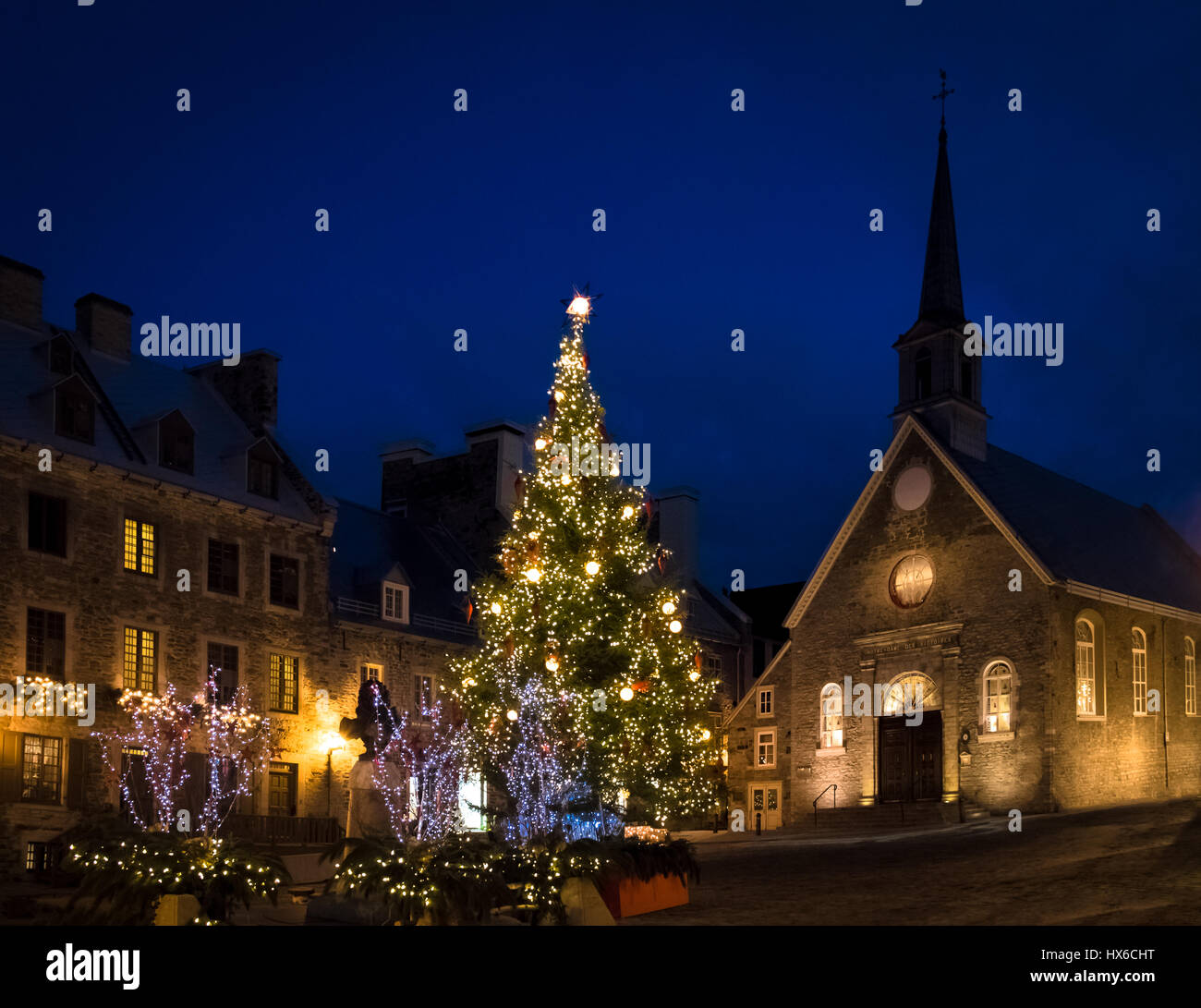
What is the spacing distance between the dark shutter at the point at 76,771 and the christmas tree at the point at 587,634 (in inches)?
315

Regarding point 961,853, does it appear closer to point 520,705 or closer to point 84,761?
point 520,705

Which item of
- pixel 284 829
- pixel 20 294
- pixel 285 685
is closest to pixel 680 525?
pixel 285 685

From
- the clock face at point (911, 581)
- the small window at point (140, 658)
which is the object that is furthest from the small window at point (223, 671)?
the clock face at point (911, 581)

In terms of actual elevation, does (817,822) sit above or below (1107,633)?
below

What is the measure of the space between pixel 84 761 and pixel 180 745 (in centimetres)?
241

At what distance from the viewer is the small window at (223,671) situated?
3309 centimetres

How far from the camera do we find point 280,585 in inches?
1400

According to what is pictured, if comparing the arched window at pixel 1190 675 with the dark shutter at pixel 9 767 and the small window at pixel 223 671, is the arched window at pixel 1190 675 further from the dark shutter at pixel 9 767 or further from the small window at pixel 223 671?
the dark shutter at pixel 9 767

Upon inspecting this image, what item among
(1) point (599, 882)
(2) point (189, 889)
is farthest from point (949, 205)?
(2) point (189, 889)

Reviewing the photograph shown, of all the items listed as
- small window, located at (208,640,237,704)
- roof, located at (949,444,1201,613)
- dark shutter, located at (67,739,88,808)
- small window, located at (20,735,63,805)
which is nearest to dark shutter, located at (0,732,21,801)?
small window, located at (20,735,63,805)

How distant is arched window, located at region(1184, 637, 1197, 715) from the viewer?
3988 cm

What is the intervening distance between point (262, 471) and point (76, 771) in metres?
9.22

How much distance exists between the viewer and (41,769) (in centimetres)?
2891

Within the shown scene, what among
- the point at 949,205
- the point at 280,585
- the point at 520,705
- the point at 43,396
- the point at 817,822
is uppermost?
the point at 949,205
